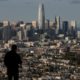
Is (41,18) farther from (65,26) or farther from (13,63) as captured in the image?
(13,63)

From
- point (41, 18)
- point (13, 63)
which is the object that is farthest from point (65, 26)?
point (13, 63)

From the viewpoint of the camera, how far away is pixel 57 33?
8650 centimetres

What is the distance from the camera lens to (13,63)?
9.16 meters

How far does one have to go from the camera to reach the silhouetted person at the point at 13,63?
9.14 m

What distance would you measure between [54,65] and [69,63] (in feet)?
5.88

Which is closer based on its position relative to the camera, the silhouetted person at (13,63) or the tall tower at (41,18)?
the silhouetted person at (13,63)

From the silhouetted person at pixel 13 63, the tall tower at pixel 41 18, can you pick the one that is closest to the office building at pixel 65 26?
the tall tower at pixel 41 18

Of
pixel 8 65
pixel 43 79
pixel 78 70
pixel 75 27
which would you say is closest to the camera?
pixel 8 65

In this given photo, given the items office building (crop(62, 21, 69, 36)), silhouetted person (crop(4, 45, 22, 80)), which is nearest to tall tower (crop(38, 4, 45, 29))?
office building (crop(62, 21, 69, 36))

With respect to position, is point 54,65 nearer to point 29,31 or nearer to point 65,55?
point 65,55

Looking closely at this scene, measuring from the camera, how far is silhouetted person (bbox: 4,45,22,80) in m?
9.14

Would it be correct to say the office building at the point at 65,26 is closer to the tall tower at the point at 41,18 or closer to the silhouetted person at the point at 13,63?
the tall tower at the point at 41,18

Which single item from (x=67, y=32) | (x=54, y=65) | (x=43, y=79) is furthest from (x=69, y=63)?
(x=67, y=32)

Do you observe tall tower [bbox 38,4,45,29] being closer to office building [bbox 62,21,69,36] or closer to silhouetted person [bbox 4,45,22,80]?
office building [bbox 62,21,69,36]
